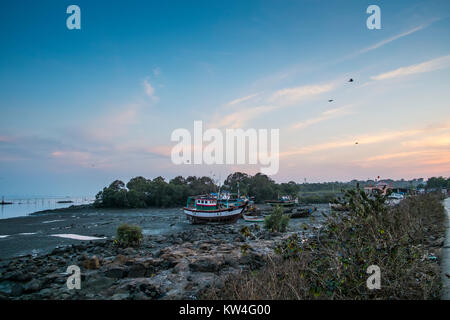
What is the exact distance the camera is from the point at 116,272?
30.9 ft

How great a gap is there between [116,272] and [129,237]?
8871mm

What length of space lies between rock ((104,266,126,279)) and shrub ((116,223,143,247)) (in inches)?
334

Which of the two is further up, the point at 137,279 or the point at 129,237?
the point at 137,279

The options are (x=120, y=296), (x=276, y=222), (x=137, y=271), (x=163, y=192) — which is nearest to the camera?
(x=120, y=296)

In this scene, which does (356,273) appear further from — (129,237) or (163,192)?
(163,192)

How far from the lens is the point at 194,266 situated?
9367mm

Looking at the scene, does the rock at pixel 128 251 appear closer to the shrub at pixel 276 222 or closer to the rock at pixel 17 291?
the rock at pixel 17 291

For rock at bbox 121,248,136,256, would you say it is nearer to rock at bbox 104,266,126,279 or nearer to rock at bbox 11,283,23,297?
rock at bbox 104,266,126,279

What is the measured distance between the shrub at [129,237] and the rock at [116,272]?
848 cm

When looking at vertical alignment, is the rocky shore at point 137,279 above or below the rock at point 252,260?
below

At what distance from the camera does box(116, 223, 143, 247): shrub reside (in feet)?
58.1

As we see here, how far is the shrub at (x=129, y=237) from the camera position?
698 inches
